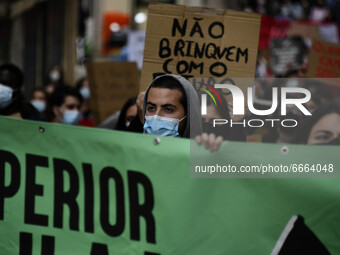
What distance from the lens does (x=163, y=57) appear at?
183 inches

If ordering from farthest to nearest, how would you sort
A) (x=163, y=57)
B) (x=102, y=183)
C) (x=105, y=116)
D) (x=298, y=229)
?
(x=105, y=116) → (x=163, y=57) → (x=102, y=183) → (x=298, y=229)

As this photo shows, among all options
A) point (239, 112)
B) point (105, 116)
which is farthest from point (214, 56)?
point (105, 116)

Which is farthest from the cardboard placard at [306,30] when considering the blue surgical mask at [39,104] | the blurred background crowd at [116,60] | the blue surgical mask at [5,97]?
the blue surgical mask at [5,97]

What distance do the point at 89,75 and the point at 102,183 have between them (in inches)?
178

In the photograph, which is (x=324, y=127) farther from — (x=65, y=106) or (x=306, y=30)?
(x=306, y=30)

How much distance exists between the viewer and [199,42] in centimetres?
470

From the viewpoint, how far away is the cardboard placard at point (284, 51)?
402 inches

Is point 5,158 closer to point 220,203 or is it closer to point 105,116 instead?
point 220,203

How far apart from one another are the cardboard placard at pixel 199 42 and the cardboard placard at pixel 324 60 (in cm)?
221

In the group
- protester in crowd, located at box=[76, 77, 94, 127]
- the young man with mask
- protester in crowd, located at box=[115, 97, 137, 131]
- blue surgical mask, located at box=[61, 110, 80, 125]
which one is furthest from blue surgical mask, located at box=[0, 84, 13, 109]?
protester in crowd, located at box=[76, 77, 94, 127]

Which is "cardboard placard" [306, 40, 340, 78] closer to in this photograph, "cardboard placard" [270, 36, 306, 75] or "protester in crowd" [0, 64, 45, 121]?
"protester in crowd" [0, 64, 45, 121]

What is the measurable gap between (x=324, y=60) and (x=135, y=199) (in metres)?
4.01

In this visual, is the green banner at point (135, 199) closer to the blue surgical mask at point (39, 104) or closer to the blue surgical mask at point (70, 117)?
the blue surgical mask at point (70, 117)

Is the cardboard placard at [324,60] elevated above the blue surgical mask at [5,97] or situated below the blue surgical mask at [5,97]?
above
